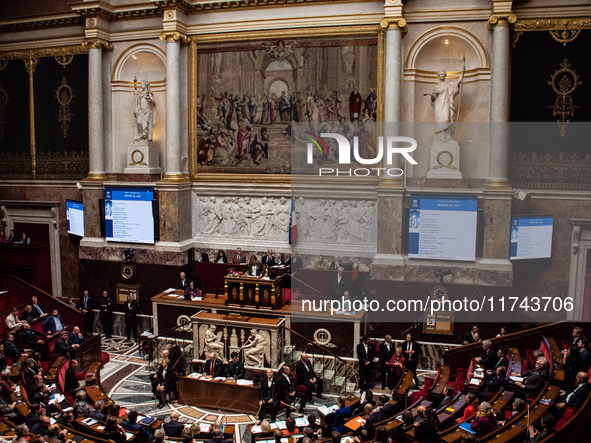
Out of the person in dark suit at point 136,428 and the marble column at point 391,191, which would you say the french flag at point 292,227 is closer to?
the marble column at point 391,191

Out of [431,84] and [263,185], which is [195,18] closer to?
[263,185]

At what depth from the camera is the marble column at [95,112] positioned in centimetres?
1955

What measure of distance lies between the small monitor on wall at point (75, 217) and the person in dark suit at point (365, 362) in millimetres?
11427

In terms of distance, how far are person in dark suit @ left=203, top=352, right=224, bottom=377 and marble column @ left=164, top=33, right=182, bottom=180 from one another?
713 centimetres

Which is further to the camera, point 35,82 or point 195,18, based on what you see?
point 35,82

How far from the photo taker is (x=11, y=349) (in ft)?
46.4

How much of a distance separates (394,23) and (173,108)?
25.7 feet

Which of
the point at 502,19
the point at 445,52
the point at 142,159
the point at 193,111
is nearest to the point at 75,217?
the point at 142,159

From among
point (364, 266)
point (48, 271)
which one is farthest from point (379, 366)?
point (48, 271)

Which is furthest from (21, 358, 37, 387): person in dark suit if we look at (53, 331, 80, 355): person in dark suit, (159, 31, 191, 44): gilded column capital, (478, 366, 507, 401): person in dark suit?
(159, 31, 191, 44): gilded column capital

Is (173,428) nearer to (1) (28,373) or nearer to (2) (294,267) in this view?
(1) (28,373)

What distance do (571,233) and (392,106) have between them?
255 inches

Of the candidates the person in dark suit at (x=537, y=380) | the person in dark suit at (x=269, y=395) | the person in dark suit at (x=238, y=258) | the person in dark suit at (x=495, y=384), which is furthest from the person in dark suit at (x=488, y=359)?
the person in dark suit at (x=238, y=258)

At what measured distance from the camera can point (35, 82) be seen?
20984mm
